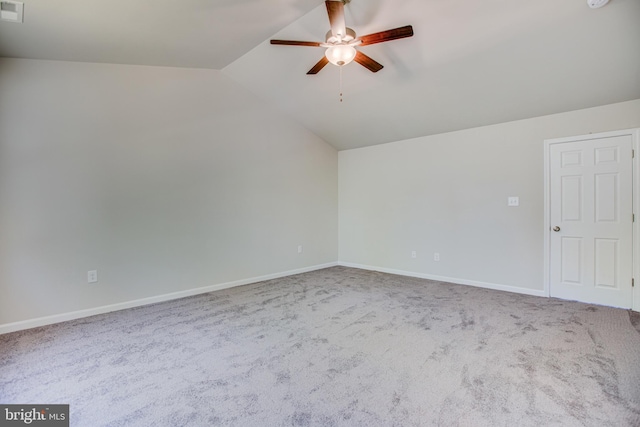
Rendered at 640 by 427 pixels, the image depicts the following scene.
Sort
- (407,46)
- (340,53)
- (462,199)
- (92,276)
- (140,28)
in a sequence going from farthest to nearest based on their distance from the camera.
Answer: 1. (462,199)
2. (92,276)
3. (407,46)
4. (140,28)
5. (340,53)

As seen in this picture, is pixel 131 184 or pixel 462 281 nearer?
pixel 131 184

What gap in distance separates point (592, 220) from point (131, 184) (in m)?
5.47

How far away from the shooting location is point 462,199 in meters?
4.41

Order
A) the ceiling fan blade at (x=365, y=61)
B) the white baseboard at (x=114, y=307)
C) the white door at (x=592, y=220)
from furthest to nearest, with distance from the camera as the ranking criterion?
the white door at (x=592, y=220) → the white baseboard at (x=114, y=307) → the ceiling fan blade at (x=365, y=61)

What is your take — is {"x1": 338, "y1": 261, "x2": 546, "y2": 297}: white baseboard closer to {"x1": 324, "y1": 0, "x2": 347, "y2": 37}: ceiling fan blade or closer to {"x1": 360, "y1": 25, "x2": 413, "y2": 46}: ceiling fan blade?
{"x1": 360, "y1": 25, "x2": 413, "y2": 46}: ceiling fan blade

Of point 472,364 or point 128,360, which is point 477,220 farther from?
point 128,360

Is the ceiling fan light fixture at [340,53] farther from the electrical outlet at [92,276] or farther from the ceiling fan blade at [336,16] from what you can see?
the electrical outlet at [92,276]

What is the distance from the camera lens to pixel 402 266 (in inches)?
199

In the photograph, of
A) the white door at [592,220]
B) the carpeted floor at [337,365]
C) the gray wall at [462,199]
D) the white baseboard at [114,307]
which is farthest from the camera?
the gray wall at [462,199]

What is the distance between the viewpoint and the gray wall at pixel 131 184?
9.42ft

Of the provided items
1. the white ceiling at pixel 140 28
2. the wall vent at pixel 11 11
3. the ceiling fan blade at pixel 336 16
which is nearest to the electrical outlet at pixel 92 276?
the white ceiling at pixel 140 28

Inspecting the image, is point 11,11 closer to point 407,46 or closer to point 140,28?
point 140,28

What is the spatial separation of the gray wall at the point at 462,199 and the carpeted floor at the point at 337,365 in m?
0.87

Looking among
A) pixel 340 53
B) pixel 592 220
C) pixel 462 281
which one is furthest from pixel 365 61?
pixel 462 281
